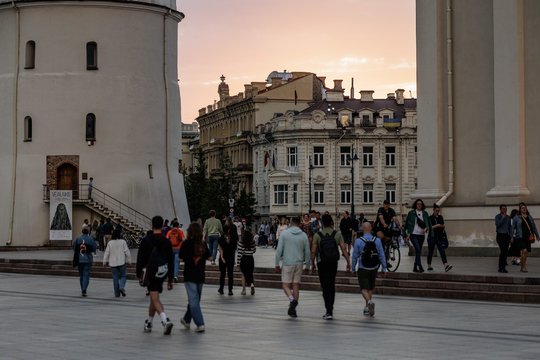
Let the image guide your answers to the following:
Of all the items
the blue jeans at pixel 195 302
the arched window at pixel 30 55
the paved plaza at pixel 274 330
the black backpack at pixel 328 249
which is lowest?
the paved plaza at pixel 274 330

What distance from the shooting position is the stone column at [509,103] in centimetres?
3638

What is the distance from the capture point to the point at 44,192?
65.1 meters

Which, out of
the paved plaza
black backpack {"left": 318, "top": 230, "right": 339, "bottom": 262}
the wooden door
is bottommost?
the paved plaza

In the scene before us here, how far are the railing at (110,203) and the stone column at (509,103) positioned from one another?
31316 millimetres

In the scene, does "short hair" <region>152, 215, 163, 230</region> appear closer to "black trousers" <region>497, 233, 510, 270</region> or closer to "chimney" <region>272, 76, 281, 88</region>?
"black trousers" <region>497, 233, 510, 270</region>

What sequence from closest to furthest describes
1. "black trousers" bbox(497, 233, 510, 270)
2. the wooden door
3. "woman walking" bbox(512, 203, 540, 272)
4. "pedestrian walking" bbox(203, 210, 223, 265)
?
"black trousers" bbox(497, 233, 510, 270), "woman walking" bbox(512, 203, 540, 272), "pedestrian walking" bbox(203, 210, 223, 265), the wooden door

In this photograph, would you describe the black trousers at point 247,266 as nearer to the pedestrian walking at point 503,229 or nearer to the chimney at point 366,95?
the pedestrian walking at point 503,229

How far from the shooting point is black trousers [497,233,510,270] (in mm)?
28625

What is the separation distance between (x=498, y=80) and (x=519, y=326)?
Answer: 697 inches

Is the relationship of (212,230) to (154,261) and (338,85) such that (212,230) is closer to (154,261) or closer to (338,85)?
(154,261)

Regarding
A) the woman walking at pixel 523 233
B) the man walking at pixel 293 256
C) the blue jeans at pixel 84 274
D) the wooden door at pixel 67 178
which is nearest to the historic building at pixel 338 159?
the wooden door at pixel 67 178

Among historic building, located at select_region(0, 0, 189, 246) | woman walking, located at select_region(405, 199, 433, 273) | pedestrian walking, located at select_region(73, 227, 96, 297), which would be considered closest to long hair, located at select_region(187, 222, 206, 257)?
woman walking, located at select_region(405, 199, 433, 273)

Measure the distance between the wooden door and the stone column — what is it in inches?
1289

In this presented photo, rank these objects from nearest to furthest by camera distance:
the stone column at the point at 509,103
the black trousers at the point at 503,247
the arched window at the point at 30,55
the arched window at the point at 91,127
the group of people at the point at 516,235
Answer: the black trousers at the point at 503,247
the group of people at the point at 516,235
the stone column at the point at 509,103
the arched window at the point at 91,127
the arched window at the point at 30,55
